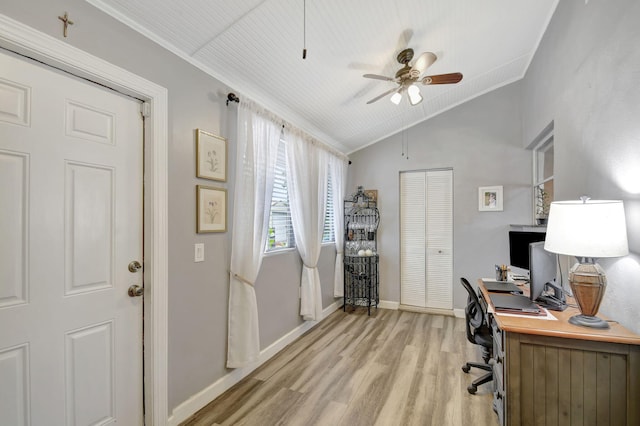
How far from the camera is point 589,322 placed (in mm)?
1475

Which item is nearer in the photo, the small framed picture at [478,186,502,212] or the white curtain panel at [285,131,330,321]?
the white curtain panel at [285,131,330,321]

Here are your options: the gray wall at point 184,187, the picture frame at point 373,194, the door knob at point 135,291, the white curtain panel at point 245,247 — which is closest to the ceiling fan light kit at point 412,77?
the white curtain panel at point 245,247

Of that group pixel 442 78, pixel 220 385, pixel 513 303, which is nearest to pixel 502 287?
pixel 513 303

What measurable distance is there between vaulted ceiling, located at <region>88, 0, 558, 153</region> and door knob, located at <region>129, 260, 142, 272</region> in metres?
1.36

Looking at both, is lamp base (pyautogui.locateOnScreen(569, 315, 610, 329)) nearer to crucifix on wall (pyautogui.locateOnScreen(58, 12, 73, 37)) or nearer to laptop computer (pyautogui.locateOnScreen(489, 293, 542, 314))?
laptop computer (pyautogui.locateOnScreen(489, 293, 542, 314))

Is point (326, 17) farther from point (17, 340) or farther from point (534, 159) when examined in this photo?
point (534, 159)

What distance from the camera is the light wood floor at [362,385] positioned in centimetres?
197

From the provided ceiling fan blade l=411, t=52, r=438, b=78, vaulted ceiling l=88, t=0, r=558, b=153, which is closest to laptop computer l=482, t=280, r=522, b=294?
ceiling fan blade l=411, t=52, r=438, b=78

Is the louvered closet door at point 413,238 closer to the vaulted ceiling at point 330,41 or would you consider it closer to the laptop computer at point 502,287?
the vaulted ceiling at point 330,41

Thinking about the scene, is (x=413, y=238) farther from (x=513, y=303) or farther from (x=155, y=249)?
(x=155, y=249)

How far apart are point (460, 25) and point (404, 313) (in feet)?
11.8

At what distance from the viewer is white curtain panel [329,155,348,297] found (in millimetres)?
4121

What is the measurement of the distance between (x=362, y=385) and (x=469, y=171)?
3128 mm

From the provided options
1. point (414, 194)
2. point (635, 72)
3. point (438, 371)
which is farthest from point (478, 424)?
point (414, 194)
